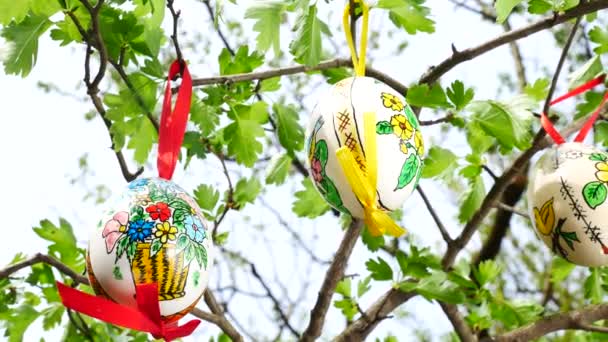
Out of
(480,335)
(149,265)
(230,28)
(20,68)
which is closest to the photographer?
(149,265)

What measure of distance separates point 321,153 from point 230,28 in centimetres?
135

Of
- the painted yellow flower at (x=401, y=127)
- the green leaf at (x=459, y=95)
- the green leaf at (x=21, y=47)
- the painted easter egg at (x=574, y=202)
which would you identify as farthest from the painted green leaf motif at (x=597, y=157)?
the green leaf at (x=21, y=47)

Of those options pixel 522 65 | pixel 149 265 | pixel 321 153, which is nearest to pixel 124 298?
pixel 149 265

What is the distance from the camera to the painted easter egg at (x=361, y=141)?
0.67 meters

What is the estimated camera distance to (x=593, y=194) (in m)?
0.81

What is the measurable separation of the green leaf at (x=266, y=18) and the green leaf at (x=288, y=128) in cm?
15

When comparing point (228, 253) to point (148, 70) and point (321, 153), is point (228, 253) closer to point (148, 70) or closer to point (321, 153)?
point (148, 70)

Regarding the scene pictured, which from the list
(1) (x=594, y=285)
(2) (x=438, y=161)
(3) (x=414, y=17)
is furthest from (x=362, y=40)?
(1) (x=594, y=285)

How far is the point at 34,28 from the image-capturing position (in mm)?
846

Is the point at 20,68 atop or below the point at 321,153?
atop

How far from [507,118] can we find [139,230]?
1.41 feet

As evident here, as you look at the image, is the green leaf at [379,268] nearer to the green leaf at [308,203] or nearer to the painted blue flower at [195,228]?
the green leaf at [308,203]

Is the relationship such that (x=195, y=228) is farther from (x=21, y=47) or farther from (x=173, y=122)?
(x=21, y=47)

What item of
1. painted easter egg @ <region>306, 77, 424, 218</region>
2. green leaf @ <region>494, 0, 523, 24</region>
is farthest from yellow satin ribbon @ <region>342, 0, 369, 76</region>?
green leaf @ <region>494, 0, 523, 24</region>
